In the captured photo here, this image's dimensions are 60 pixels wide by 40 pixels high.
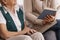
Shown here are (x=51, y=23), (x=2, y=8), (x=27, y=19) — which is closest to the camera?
(x=2, y=8)

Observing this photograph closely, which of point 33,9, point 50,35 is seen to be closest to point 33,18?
point 33,9

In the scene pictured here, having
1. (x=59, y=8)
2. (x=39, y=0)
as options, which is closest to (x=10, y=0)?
(x=39, y=0)

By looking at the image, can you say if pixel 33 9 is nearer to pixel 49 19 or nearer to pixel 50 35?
pixel 49 19

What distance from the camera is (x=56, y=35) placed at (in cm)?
197

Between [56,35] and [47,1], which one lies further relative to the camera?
[47,1]

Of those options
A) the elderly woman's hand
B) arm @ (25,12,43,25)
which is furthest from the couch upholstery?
the elderly woman's hand

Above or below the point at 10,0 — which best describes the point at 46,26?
below

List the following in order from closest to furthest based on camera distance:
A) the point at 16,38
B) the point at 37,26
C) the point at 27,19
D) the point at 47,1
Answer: the point at 16,38 → the point at 37,26 → the point at 27,19 → the point at 47,1

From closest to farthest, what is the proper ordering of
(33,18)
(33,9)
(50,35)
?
(50,35)
(33,18)
(33,9)

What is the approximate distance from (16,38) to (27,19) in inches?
30.1

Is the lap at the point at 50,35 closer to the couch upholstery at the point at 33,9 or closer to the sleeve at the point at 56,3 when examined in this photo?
the couch upholstery at the point at 33,9

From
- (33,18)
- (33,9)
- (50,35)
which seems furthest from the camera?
(33,9)

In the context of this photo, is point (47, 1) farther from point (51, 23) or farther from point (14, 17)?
point (14, 17)

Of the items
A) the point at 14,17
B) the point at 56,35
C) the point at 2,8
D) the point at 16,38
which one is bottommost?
the point at 56,35
